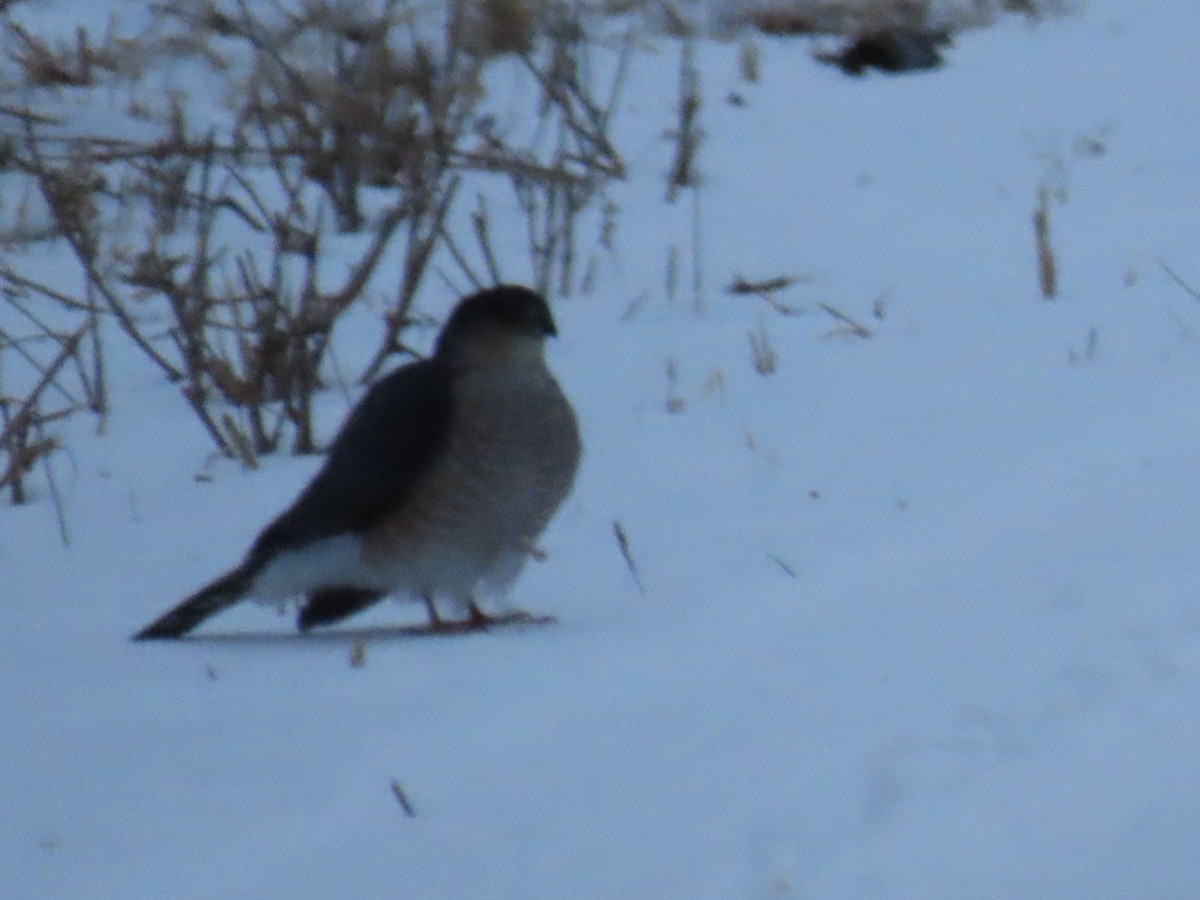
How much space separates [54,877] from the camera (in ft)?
10.4

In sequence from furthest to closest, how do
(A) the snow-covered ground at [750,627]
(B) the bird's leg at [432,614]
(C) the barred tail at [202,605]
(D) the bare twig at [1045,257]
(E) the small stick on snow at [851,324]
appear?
(D) the bare twig at [1045,257], (E) the small stick on snow at [851,324], (B) the bird's leg at [432,614], (C) the barred tail at [202,605], (A) the snow-covered ground at [750,627]

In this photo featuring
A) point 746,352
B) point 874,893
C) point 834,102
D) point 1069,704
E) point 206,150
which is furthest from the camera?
point 834,102

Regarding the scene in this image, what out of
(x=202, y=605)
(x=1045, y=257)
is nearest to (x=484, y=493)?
(x=202, y=605)

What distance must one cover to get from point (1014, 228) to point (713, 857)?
13.9 ft

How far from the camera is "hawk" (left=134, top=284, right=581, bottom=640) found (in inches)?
175

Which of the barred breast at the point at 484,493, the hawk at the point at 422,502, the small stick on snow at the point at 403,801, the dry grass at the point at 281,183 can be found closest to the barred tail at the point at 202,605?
the hawk at the point at 422,502

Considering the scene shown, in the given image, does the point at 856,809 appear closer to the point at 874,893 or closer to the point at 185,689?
the point at 874,893

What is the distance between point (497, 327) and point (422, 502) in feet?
1.19

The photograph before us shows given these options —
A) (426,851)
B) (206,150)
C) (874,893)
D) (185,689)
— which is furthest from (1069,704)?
(206,150)

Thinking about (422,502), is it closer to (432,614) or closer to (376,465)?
(376,465)

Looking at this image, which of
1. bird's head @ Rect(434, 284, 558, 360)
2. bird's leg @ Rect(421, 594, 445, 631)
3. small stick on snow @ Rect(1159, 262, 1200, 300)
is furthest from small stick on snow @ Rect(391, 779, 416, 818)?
small stick on snow @ Rect(1159, 262, 1200, 300)

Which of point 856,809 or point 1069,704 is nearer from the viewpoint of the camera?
point 856,809

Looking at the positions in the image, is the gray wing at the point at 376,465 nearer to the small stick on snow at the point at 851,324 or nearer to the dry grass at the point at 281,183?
the dry grass at the point at 281,183

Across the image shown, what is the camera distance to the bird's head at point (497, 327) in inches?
181
